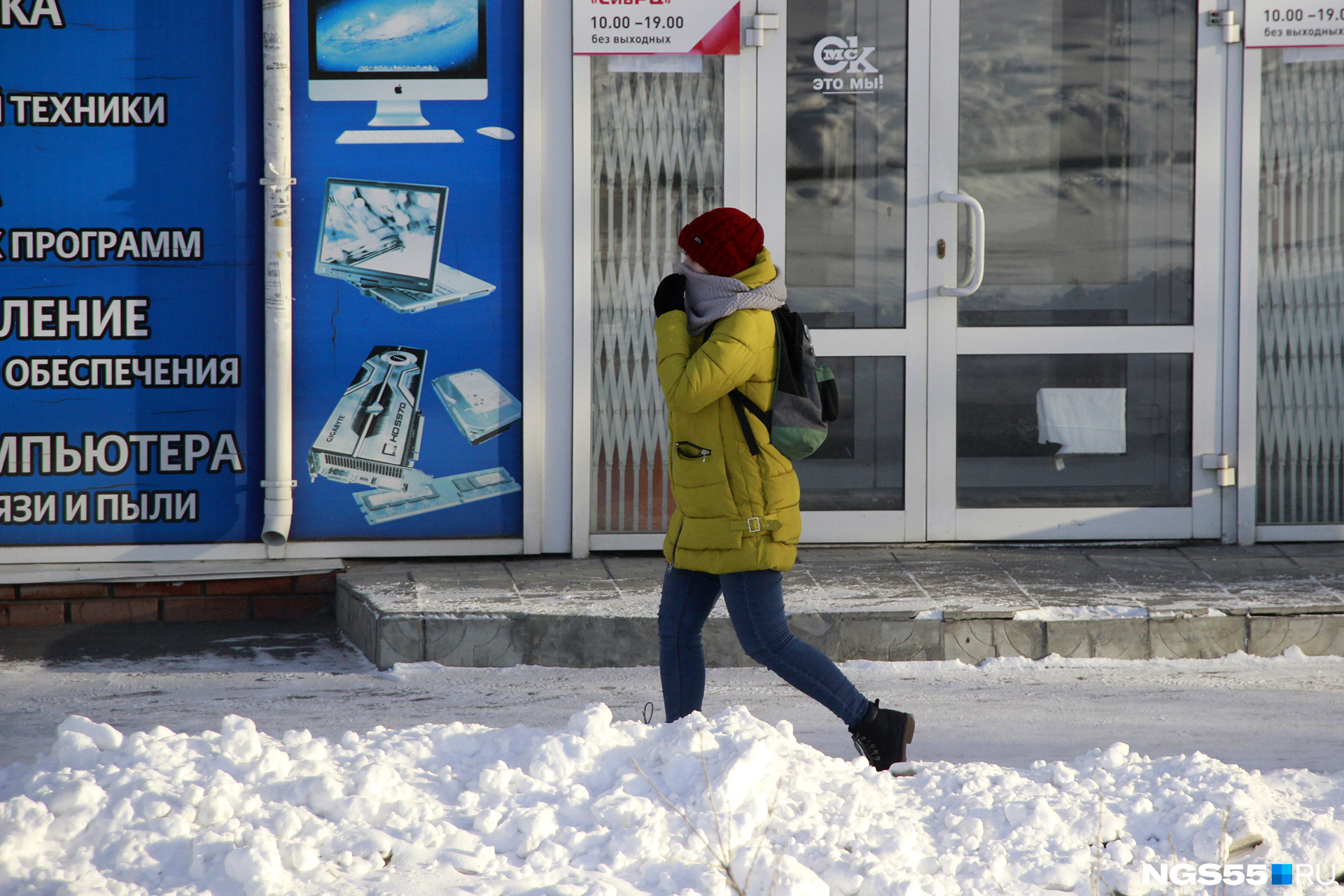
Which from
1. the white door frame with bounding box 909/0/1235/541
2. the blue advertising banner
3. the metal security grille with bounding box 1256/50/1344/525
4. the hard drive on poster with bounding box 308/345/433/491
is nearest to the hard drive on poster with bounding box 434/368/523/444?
the hard drive on poster with bounding box 308/345/433/491

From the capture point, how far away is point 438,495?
20.4 feet

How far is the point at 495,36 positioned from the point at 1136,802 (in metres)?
4.37

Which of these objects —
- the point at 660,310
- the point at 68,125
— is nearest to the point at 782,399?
the point at 660,310

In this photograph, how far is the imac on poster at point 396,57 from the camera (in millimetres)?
5941

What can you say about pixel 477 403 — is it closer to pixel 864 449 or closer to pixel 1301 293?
pixel 864 449

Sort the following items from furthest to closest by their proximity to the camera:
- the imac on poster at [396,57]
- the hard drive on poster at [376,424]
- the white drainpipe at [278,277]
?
the hard drive on poster at [376,424] < the imac on poster at [396,57] < the white drainpipe at [278,277]

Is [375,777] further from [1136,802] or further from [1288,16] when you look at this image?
[1288,16]

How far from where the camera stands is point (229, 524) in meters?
6.12

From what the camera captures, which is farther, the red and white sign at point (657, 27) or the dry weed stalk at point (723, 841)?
the red and white sign at point (657, 27)

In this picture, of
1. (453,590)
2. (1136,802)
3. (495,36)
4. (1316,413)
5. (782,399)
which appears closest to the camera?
(1136,802)

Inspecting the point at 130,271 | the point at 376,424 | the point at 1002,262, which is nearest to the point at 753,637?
the point at 376,424

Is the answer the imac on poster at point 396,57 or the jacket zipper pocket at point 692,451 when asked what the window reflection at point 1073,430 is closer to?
the imac on poster at point 396,57

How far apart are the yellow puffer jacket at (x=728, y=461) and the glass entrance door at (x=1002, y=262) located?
8.66ft

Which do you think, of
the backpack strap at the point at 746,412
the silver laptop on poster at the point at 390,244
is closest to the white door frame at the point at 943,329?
the silver laptop on poster at the point at 390,244
